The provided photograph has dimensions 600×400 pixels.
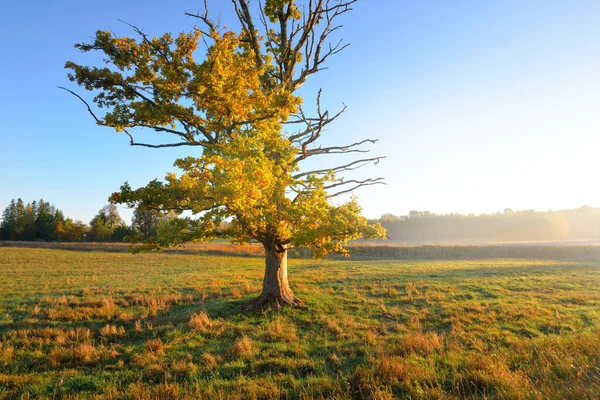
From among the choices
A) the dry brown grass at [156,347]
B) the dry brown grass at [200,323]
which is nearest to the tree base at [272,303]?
the dry brown grass at [200,323]

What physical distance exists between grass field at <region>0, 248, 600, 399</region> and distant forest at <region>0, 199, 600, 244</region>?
65.8 m

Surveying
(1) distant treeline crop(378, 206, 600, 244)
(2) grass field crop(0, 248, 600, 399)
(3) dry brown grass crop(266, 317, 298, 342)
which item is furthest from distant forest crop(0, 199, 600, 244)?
(3) dry brown grass crop(266, 317, 298, 342)

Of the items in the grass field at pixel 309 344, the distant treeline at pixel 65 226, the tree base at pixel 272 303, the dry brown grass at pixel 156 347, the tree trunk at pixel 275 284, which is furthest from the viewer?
the distant treeline at pixel 65 226

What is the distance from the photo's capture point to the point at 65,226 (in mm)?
88625

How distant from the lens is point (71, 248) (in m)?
57.2

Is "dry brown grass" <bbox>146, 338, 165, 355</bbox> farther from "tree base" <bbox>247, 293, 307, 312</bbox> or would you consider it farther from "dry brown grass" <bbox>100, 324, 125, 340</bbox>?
"tree base" <bbox>247, 293, 307, 312</bbox>

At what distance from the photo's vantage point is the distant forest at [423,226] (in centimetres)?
8856

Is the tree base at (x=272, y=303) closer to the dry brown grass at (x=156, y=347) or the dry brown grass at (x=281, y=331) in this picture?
the dry brown grass at (x=281, y=331)

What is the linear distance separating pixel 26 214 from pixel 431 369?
13220 centimetres

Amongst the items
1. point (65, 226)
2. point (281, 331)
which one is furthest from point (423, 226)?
point (281, 331)

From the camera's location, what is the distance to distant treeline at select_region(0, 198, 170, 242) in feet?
281

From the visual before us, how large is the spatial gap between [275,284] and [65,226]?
3887 inches

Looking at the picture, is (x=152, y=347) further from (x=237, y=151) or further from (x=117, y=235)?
(x=117, y=235)

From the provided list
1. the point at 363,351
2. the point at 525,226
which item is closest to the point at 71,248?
the point at 363,351
